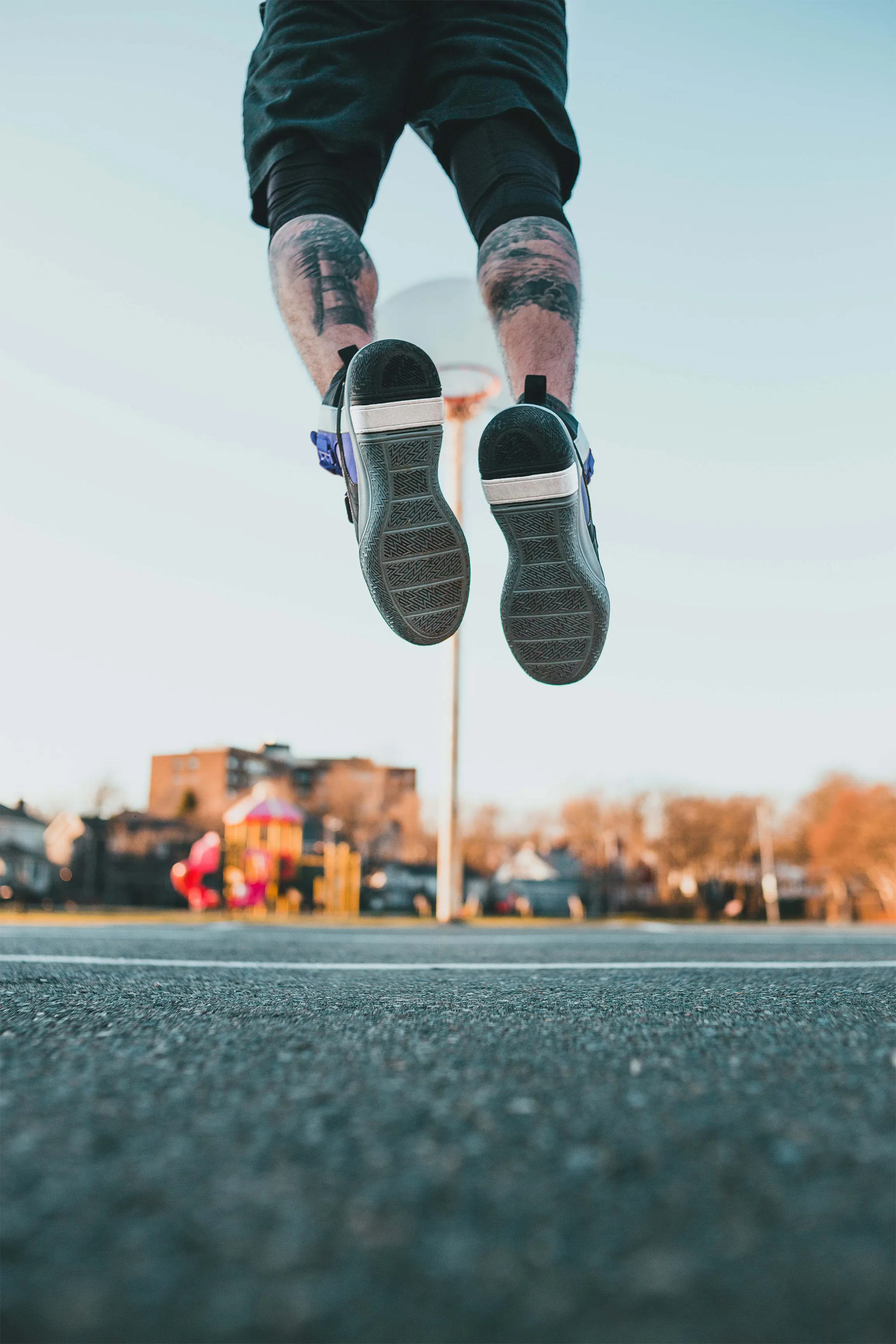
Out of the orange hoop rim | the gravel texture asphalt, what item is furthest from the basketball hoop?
the gravel texture asphalt

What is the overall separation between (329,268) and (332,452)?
0.76ft

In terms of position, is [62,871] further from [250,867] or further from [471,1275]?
[471,1275]

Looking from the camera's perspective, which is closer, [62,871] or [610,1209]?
[610,1209]

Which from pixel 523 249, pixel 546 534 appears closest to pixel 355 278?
pixel 523 249

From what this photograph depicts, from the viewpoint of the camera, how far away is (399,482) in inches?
43.3

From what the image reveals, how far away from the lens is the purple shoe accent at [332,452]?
1157mm

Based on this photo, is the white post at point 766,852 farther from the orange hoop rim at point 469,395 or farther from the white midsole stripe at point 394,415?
the white midsole stripe at point 394,415

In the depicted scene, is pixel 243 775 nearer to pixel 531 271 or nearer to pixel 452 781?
pixel 452 781

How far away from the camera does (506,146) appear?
1.28m

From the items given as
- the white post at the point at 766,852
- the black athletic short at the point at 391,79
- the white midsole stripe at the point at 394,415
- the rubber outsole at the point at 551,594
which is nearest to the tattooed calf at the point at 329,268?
the black athletic short at the point at 391,79

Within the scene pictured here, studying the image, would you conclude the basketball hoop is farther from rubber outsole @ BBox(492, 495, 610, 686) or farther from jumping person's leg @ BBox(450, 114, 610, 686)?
rubber outsole @ BBox(492, 495, 610, 686)

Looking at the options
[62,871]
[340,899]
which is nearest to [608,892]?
[62,871]

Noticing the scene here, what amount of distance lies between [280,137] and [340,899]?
1512cm

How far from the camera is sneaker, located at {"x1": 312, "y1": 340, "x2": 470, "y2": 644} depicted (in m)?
1.07
